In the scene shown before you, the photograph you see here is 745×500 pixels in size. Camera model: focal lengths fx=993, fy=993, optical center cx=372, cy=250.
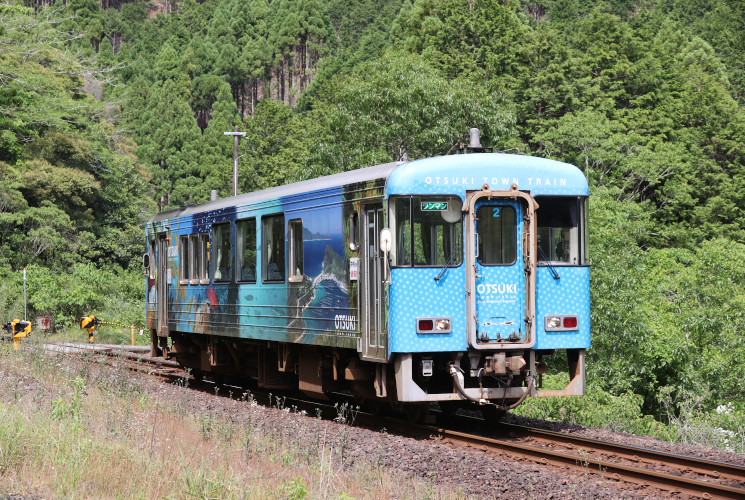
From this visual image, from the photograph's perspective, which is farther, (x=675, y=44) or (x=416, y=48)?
(x=675, y=44)

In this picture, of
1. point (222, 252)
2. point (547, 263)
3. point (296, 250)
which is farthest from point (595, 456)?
point (222, 252)

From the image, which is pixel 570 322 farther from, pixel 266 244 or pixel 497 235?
pixel 266 244

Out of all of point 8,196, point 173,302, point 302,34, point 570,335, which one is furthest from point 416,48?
point 302,34

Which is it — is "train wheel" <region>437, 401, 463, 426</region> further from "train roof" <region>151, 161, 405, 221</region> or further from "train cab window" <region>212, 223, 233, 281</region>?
"train cab window" <region>212, 223, 233, 281</region>

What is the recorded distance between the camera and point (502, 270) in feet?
37.8

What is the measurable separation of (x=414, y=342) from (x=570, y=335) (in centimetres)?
198

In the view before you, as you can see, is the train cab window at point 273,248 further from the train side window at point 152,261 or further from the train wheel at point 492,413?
the train side window at point 152,261

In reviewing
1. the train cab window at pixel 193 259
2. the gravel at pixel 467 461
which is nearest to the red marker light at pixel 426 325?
the gravel at pixel 467 461

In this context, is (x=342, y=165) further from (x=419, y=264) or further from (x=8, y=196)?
(x=419, y=264)

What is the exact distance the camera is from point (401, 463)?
32.0 feet

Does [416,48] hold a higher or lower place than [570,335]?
higher

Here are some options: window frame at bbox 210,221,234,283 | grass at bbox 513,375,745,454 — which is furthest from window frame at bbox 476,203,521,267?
window frame at bbox 210,221,234,283

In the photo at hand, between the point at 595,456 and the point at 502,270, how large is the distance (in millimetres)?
2433

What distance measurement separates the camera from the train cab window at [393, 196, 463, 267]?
11.3 meters
